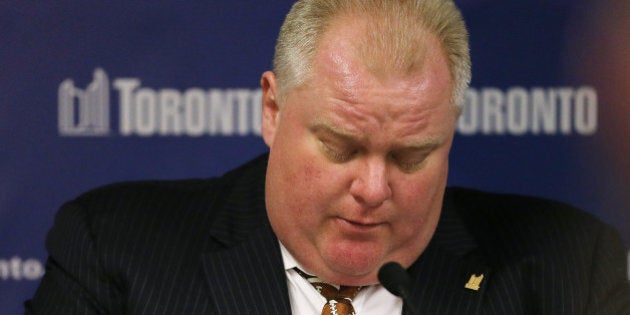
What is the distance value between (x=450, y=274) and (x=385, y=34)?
2.14 feet

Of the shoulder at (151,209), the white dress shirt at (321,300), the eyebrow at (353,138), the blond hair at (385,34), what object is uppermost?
the blond hair at (385,34)

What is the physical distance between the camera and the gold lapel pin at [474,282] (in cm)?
245

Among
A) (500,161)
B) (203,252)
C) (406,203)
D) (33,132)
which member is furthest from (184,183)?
(500,161)

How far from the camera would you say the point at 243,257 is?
7.97ft

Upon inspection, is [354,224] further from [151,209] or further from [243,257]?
[151,209]

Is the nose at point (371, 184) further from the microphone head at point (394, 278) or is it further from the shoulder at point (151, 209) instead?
the shoulder at point (151, 209)

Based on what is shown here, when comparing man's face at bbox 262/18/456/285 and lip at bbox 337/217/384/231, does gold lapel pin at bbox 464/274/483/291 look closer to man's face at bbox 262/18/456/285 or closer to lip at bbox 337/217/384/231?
man's face at bbox 262/18/456/285

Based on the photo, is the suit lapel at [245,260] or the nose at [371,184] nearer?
the nose at [371,184]

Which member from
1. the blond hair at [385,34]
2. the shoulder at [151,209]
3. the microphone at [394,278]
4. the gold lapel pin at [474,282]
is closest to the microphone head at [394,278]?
the microphone at [394,278]

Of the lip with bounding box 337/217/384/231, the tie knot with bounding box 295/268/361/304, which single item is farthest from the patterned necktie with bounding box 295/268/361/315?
the lip with bounding box 337/217/384/231

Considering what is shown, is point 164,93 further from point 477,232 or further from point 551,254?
point 551,254

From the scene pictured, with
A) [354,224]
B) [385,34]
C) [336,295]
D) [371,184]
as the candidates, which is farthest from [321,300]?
[385,34]

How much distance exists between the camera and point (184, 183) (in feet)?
8.73

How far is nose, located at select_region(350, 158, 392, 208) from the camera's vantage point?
2119 mm
